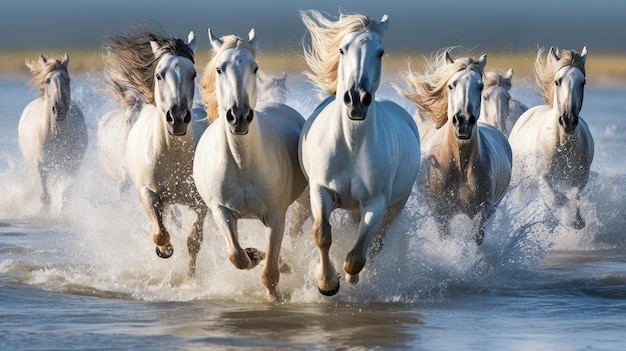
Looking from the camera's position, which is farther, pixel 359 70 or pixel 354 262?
pixel 354 262

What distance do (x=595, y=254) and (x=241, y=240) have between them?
354cm

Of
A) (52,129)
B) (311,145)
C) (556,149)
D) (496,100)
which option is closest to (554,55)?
(556,149)

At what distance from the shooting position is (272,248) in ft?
28.0

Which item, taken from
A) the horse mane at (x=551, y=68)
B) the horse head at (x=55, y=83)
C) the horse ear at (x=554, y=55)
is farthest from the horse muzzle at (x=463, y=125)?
the horse head at (x=55, y=83)

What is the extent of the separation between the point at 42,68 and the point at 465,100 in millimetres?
6435

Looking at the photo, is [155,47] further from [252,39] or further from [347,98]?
[347,98]

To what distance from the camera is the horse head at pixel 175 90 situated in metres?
8.58

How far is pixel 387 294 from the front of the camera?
29.7 ft

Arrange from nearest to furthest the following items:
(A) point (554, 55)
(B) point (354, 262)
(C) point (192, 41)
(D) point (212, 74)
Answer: (B) point (354, 262)
(D) point (212, 74)
(C) point (192, 41)
(A) point (554, 55)

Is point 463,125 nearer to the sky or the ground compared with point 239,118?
nearer to the sky

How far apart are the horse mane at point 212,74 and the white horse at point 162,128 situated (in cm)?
14

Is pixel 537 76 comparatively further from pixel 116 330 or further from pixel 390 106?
pixel 116 330

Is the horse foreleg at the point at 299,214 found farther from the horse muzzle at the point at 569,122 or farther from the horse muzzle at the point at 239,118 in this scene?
the horse muzzle at the point at 569,122

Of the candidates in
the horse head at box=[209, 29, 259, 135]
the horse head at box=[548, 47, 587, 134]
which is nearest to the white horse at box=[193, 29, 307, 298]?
the horse head at box=[209, 29, 259, 135]
